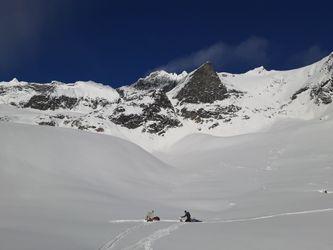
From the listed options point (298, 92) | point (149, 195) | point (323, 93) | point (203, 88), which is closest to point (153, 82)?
point (203, 88)

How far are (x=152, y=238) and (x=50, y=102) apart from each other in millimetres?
120656

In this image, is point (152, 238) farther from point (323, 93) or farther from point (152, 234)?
point (323, 93)

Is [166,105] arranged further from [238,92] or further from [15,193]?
[15,193]

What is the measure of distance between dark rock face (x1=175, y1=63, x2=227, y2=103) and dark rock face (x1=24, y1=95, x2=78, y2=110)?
3511cm

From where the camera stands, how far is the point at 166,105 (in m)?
107

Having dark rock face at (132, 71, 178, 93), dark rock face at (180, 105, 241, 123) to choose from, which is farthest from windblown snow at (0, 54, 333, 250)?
dark rock face at (132, 71, 178, 93)

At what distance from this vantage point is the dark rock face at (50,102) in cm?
13650

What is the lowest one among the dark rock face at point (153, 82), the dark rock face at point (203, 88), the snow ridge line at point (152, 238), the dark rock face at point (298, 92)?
the snow ridge line at point (152, 238)

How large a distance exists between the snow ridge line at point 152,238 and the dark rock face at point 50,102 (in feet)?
371

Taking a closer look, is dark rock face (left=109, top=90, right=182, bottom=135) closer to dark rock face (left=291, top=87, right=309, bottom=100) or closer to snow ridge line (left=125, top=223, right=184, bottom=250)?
dark rock face (left=291, top=87, right=309, bottom=100)

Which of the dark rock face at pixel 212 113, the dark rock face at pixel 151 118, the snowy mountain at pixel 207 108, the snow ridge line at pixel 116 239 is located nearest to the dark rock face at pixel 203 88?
the snowy mountain at pixel 207 108

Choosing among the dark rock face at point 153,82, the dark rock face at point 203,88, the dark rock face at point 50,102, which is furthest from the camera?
the dark rock face at point 153,82

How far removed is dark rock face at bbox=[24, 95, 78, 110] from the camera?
5374 inches

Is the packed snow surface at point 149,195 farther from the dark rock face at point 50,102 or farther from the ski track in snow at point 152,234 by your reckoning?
the dark rock face at point 50,102
